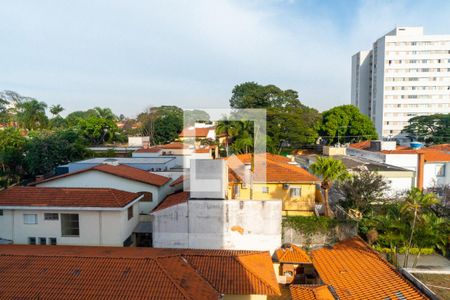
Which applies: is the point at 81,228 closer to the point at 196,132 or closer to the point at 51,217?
the point at 51,217

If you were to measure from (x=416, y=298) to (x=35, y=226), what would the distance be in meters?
16.7

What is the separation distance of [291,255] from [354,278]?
9.27ft

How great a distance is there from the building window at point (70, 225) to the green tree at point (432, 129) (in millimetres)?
64804

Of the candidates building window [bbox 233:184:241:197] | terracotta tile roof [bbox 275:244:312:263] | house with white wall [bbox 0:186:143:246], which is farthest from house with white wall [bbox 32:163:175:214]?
terracotta tile roof [bbox 275:244:312:263]

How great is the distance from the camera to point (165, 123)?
206 feet

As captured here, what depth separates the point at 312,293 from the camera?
440 inches

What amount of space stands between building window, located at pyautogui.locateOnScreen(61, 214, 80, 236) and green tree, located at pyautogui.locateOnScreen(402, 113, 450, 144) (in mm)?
64804

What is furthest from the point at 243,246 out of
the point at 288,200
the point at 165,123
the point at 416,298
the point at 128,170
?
the point at 165,123

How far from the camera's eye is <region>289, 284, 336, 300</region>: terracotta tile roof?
11.0 m

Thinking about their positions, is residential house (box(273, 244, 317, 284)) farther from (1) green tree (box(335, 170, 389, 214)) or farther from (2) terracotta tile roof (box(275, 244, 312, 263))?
(1) green tree (box(335, 170, 389, 214))

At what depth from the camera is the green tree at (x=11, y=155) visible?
3347 centimetres

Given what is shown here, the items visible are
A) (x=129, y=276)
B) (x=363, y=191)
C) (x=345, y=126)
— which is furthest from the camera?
(x=345, y=126)

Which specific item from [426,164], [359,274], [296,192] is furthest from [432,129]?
[359,274]

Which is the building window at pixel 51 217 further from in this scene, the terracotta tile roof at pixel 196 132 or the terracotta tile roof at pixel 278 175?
the terracotta tile roof at pixel 196 132
